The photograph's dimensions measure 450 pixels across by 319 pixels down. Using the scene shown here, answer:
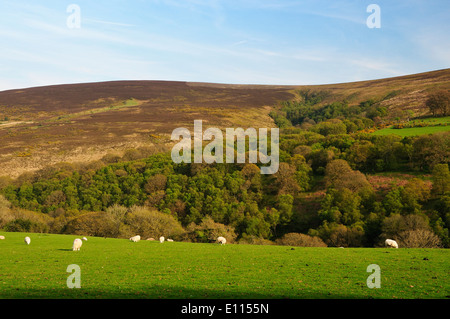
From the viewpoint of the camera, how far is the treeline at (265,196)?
50.5 metres

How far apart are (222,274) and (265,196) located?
64.3 m

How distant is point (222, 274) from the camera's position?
1652 cm

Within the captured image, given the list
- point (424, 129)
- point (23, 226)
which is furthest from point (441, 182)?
point (23, 226)

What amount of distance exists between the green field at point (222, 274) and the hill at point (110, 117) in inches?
3639

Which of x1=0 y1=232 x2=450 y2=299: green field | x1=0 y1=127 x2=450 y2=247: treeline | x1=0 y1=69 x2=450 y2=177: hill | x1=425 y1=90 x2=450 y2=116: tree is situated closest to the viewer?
x1=0 y1=232 x2=450 y2=299: green field

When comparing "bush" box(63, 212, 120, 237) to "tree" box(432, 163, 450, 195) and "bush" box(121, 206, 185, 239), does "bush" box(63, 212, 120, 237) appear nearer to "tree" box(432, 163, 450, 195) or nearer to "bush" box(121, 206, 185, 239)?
"bush" box(121, 206, 185, 239)

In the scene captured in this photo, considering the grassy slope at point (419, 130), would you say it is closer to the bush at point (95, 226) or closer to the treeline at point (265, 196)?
the treeline at point (265, 196)

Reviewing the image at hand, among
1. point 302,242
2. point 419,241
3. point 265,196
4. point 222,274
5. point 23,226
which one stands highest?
point 222,274

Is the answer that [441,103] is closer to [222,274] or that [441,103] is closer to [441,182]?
[441,182]

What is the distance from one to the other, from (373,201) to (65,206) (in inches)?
2750

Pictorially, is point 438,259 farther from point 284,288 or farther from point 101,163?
point 101,163

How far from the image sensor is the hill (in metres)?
111

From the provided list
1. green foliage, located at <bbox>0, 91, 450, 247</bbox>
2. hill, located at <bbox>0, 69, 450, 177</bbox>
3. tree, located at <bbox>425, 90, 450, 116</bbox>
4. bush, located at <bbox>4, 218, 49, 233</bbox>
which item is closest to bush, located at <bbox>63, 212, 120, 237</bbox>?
green foliage, located at <bbox>0, 91, 450, 247</bbox>

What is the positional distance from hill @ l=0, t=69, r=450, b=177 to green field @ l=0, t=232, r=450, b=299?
92.4 m
